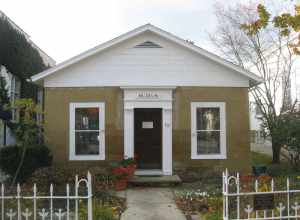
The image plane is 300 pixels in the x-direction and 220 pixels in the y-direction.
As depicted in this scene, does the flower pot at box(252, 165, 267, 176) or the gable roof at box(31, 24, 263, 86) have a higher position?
the gable roof at box(31, 24, 263, 86)

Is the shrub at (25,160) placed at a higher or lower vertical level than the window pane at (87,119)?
lower

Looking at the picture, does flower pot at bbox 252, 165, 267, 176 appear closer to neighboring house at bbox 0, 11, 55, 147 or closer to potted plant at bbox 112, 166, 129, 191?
potted plant at bbox 112, 166, 129, 191

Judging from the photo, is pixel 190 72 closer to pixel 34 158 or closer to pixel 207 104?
pixel 207 104

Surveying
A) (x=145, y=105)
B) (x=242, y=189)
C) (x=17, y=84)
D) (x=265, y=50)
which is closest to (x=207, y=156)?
(x=145, y=105)

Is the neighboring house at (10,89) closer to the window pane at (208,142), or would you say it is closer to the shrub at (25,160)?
the shrub at (25,160)

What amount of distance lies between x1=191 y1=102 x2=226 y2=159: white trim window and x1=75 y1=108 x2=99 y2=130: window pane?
3.39m

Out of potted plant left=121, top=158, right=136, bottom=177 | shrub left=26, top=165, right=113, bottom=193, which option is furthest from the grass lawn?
shrub left=26, top=165, right=113, bottom=193

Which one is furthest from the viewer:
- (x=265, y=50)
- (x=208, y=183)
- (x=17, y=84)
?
(x=265, y=50)

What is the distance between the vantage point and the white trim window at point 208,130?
599 inches

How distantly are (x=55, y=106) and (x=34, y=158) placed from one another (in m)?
1.93

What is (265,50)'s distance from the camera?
948 inches

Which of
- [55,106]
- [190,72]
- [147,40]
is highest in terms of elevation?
[147,40]

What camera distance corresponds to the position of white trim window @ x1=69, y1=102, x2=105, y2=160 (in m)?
15.1

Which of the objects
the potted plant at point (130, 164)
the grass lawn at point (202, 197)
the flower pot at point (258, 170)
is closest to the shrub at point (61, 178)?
the potted plant at point (130, 164)
